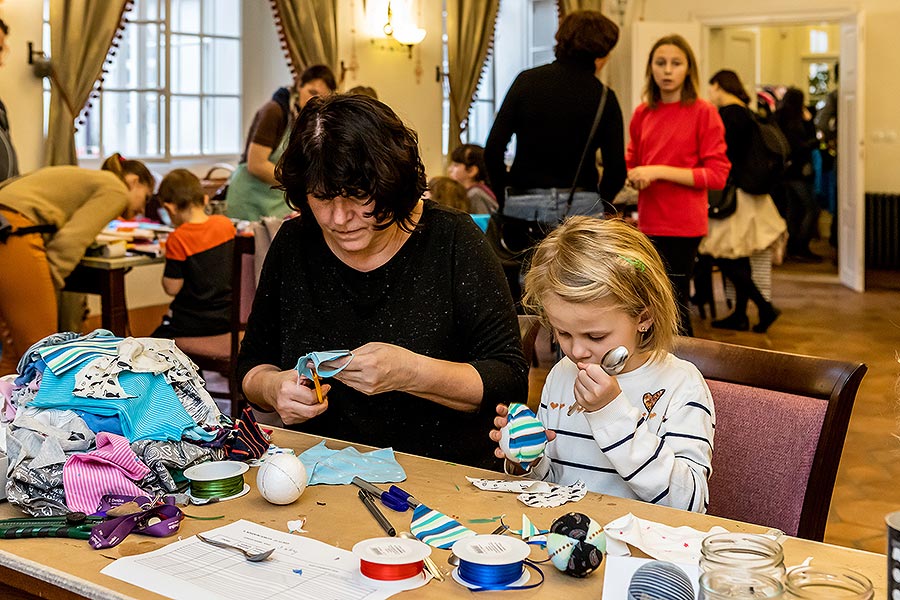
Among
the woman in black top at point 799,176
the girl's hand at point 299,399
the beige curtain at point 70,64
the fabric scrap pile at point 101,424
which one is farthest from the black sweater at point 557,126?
the woman in black top at point 799,176

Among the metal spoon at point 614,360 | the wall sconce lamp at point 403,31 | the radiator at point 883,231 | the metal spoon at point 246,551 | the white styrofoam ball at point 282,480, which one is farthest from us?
the radiator at point 883,231

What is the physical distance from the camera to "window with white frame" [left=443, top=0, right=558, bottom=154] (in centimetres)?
1053

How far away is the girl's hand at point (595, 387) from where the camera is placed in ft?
5.19

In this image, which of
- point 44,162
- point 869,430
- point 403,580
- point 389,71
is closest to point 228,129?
point 389,71

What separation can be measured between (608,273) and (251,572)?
79cm

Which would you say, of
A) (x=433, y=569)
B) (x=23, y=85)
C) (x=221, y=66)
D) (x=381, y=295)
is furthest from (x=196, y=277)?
(x=221, y=66)

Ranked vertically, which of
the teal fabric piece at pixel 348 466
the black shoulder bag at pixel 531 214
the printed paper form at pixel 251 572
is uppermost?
the black shoulder bag at pixel 531 214

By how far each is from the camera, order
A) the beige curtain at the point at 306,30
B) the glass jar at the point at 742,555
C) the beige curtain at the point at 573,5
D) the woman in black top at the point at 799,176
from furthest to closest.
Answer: the woman in black top at the point at 799,176, the beige curtain at the point at 573,5, the beige curtain at the point at 306,30, the glass jar at the point at 742,555

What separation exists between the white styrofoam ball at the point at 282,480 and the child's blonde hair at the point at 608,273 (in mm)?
530

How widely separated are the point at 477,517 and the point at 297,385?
0.47 m

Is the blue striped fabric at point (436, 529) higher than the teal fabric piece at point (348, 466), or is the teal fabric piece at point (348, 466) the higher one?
the teal fabric piece at point (348, 466)

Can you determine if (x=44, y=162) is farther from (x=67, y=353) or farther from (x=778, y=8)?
(x=778, y=8)

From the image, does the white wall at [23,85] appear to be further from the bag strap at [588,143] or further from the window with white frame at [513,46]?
the window with white frame at [513,46]

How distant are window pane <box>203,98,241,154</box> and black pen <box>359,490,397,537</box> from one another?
6660 millimetres
